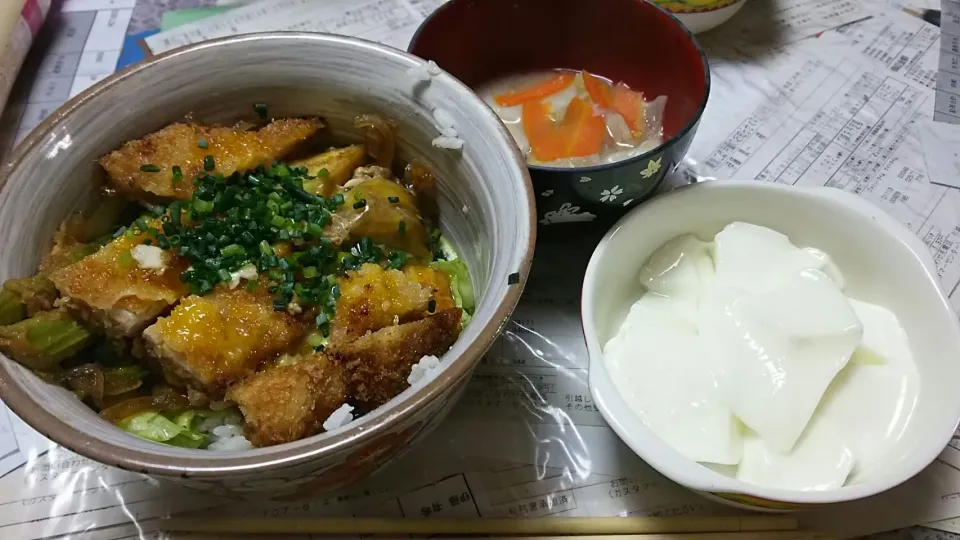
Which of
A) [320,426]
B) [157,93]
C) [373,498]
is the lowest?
[373,498]

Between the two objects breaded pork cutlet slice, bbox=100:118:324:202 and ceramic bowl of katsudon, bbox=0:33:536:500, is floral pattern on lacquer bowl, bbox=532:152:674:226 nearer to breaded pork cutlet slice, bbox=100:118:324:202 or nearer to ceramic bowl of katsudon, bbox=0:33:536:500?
ceramic bowl of katsudon, bbox=0:33:536:500

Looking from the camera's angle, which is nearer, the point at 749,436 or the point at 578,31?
the point at 749,436

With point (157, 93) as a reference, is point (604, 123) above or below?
below

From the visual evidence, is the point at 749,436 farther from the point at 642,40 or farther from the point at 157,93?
the point at 157,93

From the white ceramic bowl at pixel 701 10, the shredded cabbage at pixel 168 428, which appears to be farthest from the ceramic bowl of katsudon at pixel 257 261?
the white ceramic bowl at pixel 701 10

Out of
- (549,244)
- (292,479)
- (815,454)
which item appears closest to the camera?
(292,479)

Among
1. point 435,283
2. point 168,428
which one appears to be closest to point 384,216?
point 435,283

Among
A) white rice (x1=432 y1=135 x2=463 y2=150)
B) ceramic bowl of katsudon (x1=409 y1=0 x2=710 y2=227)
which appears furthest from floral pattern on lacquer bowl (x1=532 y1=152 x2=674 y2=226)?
white rice (x1=432 y1=135 x2=463 y2=150)

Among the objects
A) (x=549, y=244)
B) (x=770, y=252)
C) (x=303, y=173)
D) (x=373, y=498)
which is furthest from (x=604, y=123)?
(x=373, y=498)

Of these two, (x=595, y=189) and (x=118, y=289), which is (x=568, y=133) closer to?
(x=595, y=189)
